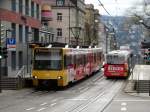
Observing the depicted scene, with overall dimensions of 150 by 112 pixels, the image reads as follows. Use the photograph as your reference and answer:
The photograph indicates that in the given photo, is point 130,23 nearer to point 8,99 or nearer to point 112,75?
point 112,75

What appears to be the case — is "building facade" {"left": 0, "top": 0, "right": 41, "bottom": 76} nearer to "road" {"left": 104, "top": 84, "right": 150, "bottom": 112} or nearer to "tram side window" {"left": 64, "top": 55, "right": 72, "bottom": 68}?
"tram side window" {"left": 64, "top": 55, "right": 72, "bottom": 68}

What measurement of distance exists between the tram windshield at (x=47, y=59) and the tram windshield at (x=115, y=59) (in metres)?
14.2

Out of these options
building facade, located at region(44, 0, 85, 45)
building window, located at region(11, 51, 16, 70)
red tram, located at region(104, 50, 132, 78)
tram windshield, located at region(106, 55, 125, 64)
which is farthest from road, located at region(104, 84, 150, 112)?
building facade, located at region(44, 0, 85, 45)

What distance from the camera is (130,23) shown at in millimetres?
113688

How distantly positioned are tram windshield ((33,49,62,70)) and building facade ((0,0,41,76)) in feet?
45.8

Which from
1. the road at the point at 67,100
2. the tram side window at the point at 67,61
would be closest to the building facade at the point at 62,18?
the road at the point at 67,100

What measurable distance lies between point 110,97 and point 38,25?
38.8 metres

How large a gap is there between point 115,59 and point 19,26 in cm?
1545

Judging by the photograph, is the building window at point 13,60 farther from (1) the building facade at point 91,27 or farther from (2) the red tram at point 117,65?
(1) the building facade at point 91,27

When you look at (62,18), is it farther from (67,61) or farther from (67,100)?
(67,100)

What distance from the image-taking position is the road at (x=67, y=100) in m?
27.1

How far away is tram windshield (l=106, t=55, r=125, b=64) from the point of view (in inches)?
2048

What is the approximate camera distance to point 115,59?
171 ft

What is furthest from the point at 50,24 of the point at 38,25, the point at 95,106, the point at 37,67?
the point at 95,106
